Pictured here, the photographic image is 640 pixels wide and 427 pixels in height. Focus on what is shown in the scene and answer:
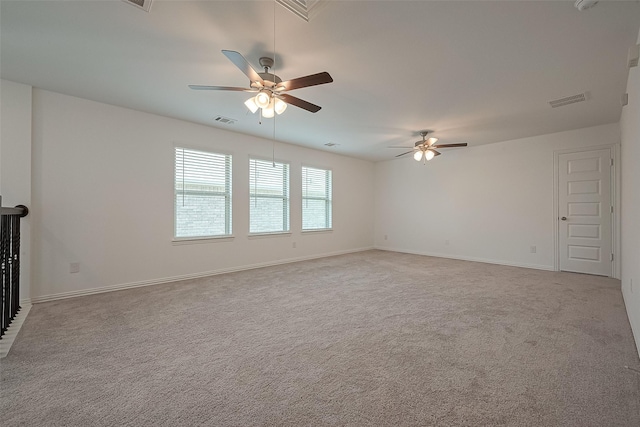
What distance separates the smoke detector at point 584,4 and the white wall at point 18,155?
5375 mm

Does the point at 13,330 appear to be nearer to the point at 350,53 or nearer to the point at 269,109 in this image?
the point at 269,109

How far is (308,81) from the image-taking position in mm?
2197

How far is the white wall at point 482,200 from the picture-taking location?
4.98m

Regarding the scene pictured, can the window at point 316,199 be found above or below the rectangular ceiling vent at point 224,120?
below

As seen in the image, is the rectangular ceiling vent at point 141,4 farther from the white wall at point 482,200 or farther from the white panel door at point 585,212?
the white panel door at point 585,212

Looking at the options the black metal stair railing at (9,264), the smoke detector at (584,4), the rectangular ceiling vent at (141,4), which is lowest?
the black metal stair railing at (9,264)

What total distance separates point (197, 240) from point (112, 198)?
4.28 feet

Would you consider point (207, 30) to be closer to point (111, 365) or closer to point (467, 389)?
point (111, 365)

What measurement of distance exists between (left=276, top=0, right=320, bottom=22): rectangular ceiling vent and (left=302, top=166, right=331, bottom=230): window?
4149mm

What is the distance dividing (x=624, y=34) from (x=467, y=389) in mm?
3029

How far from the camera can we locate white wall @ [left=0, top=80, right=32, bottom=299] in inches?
120

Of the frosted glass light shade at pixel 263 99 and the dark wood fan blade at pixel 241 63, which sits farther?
the frosted glass light shade at pixel 263 99

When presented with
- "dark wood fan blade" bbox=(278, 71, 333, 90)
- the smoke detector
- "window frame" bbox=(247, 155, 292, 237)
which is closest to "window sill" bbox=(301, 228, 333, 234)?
"window frame" bbox=(247, 155, 292, 237)

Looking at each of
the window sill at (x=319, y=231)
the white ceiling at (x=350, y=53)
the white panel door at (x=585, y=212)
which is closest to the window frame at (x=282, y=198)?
the window sill at (x=319, y=231)
